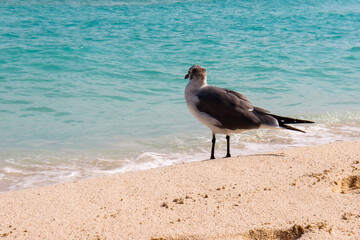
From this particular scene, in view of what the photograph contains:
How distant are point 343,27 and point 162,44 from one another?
745cm

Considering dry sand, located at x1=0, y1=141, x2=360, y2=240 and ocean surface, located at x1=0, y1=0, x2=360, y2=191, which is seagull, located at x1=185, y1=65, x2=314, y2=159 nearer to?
dry sand, located at x1=0, y1=141, x2=360, y2=240

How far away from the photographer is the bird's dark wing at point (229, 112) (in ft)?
15.6

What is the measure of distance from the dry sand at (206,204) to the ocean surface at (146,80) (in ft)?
3.76

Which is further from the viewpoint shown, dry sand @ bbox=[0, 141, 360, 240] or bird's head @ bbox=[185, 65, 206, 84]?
bird's head @ bbox=[185, 65, 206, 84]

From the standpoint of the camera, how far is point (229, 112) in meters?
4.79

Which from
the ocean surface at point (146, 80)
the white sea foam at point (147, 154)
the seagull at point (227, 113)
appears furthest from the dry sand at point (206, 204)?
the ocean surface at point (146, 80)

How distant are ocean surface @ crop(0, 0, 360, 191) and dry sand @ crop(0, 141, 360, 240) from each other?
3.76 feet

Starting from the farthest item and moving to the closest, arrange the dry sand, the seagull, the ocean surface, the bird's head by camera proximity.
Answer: the ocean surface < the bird's head < the seagull < the dry sand

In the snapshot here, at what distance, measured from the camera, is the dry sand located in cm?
297

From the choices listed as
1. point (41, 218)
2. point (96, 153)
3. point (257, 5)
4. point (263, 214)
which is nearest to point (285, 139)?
point (96, 153)

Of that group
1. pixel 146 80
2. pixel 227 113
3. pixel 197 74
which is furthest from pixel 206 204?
pixel 146 80

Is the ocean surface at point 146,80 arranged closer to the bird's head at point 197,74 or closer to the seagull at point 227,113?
the seagull at point 227,113

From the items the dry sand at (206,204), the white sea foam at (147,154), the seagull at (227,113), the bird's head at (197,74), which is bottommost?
the white sea foam at (147,154)

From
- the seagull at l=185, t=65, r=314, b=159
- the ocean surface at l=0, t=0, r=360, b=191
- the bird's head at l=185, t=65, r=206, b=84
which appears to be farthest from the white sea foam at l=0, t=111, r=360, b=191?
the bird's head at l=185, t=65, r=206, b=84
